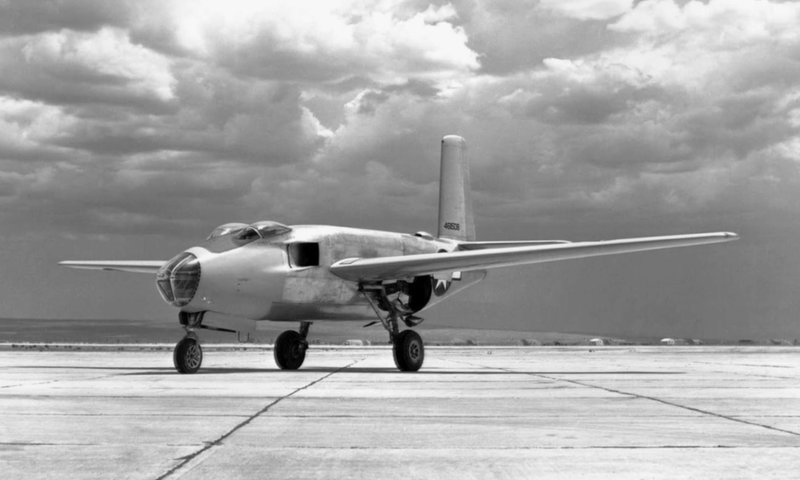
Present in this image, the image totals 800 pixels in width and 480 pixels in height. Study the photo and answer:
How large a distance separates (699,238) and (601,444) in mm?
15134

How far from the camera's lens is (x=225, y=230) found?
2067 centimetres

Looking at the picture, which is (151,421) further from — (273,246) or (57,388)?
(273,246)

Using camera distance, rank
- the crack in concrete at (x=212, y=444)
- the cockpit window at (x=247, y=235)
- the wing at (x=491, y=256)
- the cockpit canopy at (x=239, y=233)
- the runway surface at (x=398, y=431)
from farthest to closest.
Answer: the wing at (x=491, y=256), the cockpit window at (x=247, y=235), the cockpit canopy at (x=239, y=233), the runway surface at (x=398, y=431), the crack in concrete at (x=212, y=444)

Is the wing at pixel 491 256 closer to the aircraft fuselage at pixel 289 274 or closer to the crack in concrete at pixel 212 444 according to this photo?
the aircraft fuselage at pixel 289 274

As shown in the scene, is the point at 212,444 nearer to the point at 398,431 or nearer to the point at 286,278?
the point at 398,431

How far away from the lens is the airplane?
19.8 m

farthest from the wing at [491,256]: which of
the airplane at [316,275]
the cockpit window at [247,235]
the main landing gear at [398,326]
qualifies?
the cockpit window at [247,235]

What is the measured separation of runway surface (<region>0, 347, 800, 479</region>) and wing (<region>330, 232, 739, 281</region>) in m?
6.37

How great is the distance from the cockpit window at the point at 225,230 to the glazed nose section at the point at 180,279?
1.17 metres

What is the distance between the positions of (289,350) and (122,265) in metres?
5.92

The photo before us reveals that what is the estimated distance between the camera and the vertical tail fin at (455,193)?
100 feet

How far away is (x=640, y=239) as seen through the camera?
2161 cm

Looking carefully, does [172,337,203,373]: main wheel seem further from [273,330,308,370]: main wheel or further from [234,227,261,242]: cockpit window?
[273,330,308,370]: main wheel

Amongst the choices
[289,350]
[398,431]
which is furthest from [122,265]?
[398,431]
